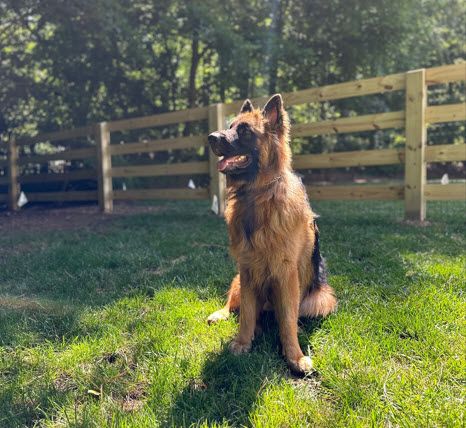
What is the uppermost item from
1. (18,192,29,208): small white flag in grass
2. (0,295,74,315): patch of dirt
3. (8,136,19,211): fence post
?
(8,136,19,211): fence post

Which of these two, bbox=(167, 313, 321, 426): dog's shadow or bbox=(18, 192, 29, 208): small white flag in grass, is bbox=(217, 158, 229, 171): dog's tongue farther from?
bbox=(18, 192, 29, 208): small white flag in grass

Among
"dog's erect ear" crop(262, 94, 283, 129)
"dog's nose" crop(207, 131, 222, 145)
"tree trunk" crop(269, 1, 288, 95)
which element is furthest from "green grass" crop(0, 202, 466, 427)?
"tree trunk" crop(269, 1, 288, 95)

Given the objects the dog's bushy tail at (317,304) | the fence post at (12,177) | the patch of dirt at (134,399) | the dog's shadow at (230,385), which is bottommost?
the patch of dirt at (134,399)

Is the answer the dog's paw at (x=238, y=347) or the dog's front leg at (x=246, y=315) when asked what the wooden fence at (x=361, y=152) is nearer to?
the dog's front leg at (x=246, y=315)

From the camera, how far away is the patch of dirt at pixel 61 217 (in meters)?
7.32

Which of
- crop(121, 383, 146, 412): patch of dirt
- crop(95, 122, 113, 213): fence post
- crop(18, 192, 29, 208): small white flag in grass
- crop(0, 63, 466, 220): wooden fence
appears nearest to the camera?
crop(121, 383, 146, 412): patch of dirt

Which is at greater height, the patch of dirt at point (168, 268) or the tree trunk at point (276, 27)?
the tree trunk at point (276, 27)

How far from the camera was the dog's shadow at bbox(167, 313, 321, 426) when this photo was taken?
1.85m

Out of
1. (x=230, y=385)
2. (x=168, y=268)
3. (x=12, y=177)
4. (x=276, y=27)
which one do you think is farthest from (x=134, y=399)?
(x=276, y=27)

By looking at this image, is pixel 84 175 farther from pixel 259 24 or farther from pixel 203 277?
pixel 259 24

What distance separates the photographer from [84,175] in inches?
372

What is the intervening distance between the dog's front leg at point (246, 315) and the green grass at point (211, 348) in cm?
9

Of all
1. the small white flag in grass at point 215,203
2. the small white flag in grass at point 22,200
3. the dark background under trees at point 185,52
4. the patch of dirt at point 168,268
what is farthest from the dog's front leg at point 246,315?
the small white flag in grass at point 22,200

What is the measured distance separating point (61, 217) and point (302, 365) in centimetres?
740
